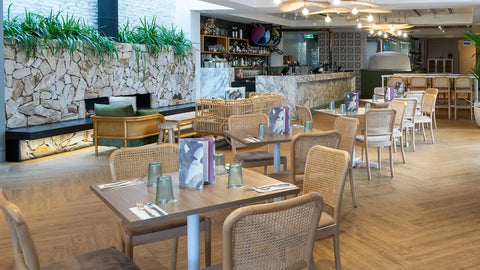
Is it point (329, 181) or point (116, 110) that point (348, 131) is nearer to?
point (329, 181)

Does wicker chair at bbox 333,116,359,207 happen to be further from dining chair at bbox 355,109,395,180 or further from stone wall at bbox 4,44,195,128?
stone wall at bbox 4,44,195,128

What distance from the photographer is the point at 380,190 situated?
591cm

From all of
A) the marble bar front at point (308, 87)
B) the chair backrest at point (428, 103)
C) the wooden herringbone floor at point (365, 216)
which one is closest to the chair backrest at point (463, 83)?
the marble bar front at point (308, 87)

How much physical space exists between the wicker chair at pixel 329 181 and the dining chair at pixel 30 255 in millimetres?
1156

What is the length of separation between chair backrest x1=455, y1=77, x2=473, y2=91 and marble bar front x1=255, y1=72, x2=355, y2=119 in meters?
3.64

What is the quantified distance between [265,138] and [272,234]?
2.52m

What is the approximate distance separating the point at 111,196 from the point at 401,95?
858 centimetres

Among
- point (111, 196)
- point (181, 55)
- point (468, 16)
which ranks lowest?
point (111, 196)

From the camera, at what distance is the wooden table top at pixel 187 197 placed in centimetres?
246

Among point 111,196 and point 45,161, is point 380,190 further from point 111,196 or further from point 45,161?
point 45,161

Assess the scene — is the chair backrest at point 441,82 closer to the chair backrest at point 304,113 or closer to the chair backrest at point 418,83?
the chair backrest at point 418,83

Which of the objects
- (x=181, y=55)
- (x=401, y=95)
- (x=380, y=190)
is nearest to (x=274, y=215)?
(x=380, y=190)

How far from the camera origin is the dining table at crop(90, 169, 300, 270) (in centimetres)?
248

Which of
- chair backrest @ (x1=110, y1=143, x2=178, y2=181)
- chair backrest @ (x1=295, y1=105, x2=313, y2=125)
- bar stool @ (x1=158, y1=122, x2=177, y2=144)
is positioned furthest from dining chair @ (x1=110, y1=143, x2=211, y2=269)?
A: bar stool @ (x1=158, y1=122, x2=177, y2=144)
